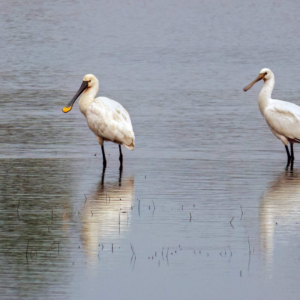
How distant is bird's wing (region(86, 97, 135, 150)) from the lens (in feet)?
48.1

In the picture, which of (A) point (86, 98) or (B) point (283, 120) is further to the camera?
(A) point (86, 98)

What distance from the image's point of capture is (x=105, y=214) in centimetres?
1023

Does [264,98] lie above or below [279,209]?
below

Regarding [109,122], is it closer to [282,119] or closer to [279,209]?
[282,119]

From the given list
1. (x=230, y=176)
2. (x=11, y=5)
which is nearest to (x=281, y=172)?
(x=230, y=176)

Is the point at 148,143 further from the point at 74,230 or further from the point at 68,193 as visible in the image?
the point at 74,230

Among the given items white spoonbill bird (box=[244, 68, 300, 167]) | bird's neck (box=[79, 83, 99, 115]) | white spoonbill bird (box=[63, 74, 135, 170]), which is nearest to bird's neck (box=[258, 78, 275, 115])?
white spoonbill bird (box=[244, 68, 300, 167])

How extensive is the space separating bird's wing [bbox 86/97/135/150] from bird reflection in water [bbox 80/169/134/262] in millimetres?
1845

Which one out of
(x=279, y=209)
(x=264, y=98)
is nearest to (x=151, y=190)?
(x=279, y=209)

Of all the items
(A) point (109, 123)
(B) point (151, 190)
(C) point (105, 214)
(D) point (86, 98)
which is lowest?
(D) point (86, 98)

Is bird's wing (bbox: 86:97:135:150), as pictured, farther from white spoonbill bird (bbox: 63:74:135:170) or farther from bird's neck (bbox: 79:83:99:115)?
bird's neck (bbox: 79:83:99:115)

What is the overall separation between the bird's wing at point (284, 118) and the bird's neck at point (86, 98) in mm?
2928

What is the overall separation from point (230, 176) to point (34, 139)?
5.01m

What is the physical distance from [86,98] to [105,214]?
19.7 feet
